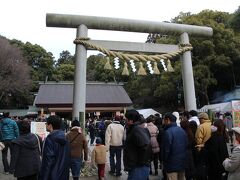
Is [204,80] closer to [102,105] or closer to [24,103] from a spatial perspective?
[102,105]

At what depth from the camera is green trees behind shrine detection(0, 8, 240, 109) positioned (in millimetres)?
24531

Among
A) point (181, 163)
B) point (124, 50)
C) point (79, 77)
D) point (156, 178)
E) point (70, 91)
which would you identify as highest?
point (70, 91)

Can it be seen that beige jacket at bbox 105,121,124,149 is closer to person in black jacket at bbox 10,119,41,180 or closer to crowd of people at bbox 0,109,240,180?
crowd of people at bbox 0,109,240,180

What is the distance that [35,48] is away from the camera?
43.1m

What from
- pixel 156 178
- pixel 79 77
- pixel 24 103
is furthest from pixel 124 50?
pixel 24 103

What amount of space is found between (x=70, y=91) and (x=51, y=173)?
31.3m

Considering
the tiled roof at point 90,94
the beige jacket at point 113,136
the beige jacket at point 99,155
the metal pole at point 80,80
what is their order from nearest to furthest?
the beige jacket at point 99,155
the beige jacket at point 113,136
the metal pole at point 80,80
the tiled roof at point 90,94

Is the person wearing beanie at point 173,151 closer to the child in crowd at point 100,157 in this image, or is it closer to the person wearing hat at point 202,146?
the person wearing hat at point 202,146

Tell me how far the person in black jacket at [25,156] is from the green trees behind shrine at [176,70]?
40.9 feet

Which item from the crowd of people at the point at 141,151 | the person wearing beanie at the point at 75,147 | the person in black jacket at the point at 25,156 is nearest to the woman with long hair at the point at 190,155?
the crowd of people at the point at 141,151

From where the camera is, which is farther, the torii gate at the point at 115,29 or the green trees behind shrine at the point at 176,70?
the green trees behind shrine at the point at 176,70

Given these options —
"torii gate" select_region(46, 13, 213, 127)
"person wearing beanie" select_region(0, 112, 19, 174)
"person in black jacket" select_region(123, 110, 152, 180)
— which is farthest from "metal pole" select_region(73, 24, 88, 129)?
"person in black jacket" select_region(123, 110, 152, 180)

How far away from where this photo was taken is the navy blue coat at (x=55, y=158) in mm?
4395

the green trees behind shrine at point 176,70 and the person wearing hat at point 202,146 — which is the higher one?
the green trees behind shrine at point 176,70
